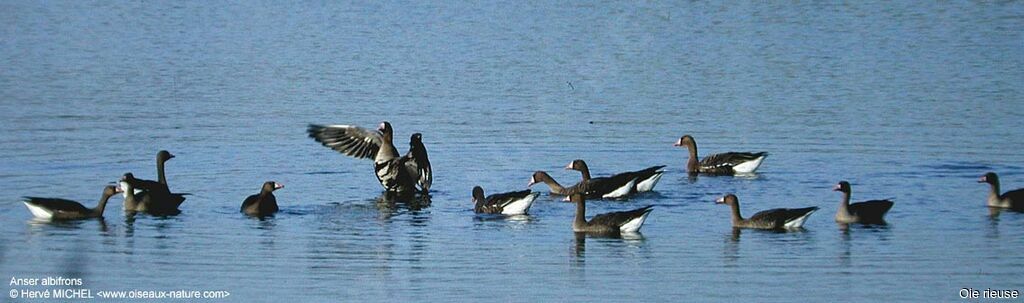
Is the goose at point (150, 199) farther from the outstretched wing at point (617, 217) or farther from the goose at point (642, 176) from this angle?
the goose at point (642, 176)

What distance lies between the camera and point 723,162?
2072 centimetres

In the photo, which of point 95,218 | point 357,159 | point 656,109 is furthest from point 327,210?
point 656,109

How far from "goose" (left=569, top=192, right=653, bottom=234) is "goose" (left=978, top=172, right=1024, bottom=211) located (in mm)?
3929

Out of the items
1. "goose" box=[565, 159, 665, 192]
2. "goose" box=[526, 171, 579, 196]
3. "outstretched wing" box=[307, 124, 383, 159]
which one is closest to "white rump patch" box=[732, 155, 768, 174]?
"goose" box=[565, 159, 665, 192]

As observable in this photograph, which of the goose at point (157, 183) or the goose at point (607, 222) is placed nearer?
the goose at point (607, 222)

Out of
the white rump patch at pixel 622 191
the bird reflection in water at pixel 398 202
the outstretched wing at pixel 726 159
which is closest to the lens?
the bird reflection in water at pixel 398 202

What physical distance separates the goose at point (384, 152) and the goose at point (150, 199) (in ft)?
10.2

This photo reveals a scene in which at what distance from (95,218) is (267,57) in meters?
15.7

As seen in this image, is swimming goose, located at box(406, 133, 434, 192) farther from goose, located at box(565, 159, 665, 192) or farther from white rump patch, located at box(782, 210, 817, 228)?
white rump patch, located at box(782, 210, 817, 228)

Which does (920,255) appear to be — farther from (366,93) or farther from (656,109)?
(366,93)

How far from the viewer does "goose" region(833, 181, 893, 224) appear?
1681 cm

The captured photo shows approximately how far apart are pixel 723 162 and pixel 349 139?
15.3 ft

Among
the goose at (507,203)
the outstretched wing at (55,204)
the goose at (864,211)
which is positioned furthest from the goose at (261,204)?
the goose at (864,211)

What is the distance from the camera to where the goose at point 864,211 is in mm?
16812
